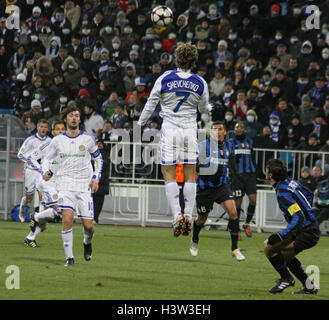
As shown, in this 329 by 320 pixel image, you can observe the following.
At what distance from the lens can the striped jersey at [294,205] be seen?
908 cm

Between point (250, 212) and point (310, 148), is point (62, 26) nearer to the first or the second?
point (310, 148)

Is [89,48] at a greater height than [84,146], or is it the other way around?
[89,48]

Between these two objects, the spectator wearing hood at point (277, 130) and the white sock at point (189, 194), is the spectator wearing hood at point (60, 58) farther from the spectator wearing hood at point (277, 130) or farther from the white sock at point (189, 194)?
the white sock at point (189, 194)

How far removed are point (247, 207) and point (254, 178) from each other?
A: 1.77m

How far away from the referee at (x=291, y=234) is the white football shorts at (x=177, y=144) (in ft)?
4.12

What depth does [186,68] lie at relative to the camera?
10172mm

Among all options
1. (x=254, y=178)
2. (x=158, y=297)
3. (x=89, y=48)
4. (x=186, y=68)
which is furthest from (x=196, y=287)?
(x=89, y=48)

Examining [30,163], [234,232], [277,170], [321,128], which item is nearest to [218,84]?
[321,128]

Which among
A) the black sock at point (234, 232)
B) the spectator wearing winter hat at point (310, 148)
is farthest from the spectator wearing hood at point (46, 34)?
the black sock at point (234, 232)

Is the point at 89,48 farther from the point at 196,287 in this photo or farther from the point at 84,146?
the point at 196,287

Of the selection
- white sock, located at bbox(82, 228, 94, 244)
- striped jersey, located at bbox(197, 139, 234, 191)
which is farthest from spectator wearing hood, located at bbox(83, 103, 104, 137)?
white sock, located at bbox(82, 228, 94, 244)

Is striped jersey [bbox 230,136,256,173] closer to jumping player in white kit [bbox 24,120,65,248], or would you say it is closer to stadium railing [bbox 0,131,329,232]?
stadium railing [bbox 0,131,329,232]

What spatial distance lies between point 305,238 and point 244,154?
7.63m

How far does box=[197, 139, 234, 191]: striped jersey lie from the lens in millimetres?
13359
